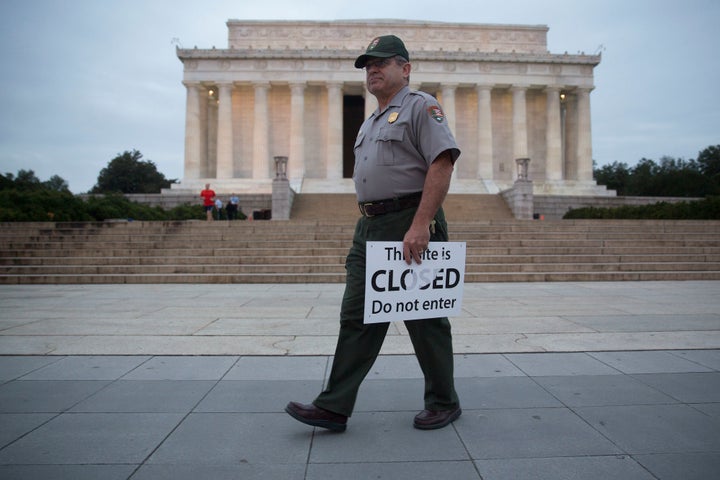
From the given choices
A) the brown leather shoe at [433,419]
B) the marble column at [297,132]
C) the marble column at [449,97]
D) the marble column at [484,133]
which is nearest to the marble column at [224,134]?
the marble column at [297,132]

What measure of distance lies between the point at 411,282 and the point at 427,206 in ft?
1.75

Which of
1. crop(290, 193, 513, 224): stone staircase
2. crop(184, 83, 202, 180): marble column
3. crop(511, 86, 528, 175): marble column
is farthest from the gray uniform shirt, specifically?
crop(511, 86, 528, 175): marble column

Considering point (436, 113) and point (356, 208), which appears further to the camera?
point (356, 208)

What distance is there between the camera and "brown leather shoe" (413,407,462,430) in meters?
3.33

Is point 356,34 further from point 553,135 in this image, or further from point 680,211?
point 680,211

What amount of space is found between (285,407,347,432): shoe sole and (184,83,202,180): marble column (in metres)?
43.3

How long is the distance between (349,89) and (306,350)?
146 feet

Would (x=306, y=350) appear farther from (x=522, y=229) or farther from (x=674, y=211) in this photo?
(x=674, y=211)

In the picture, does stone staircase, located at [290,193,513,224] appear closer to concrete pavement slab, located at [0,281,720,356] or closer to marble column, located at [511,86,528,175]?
marble column, located at [511,86,528,175]

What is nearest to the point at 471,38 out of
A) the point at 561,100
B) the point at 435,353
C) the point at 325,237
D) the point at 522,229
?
the point at 561,100

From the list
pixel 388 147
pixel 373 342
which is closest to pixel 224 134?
pixel 388 147

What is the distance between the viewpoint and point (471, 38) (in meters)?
47.6

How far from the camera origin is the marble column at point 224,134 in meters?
44.3

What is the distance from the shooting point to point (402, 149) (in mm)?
3473
